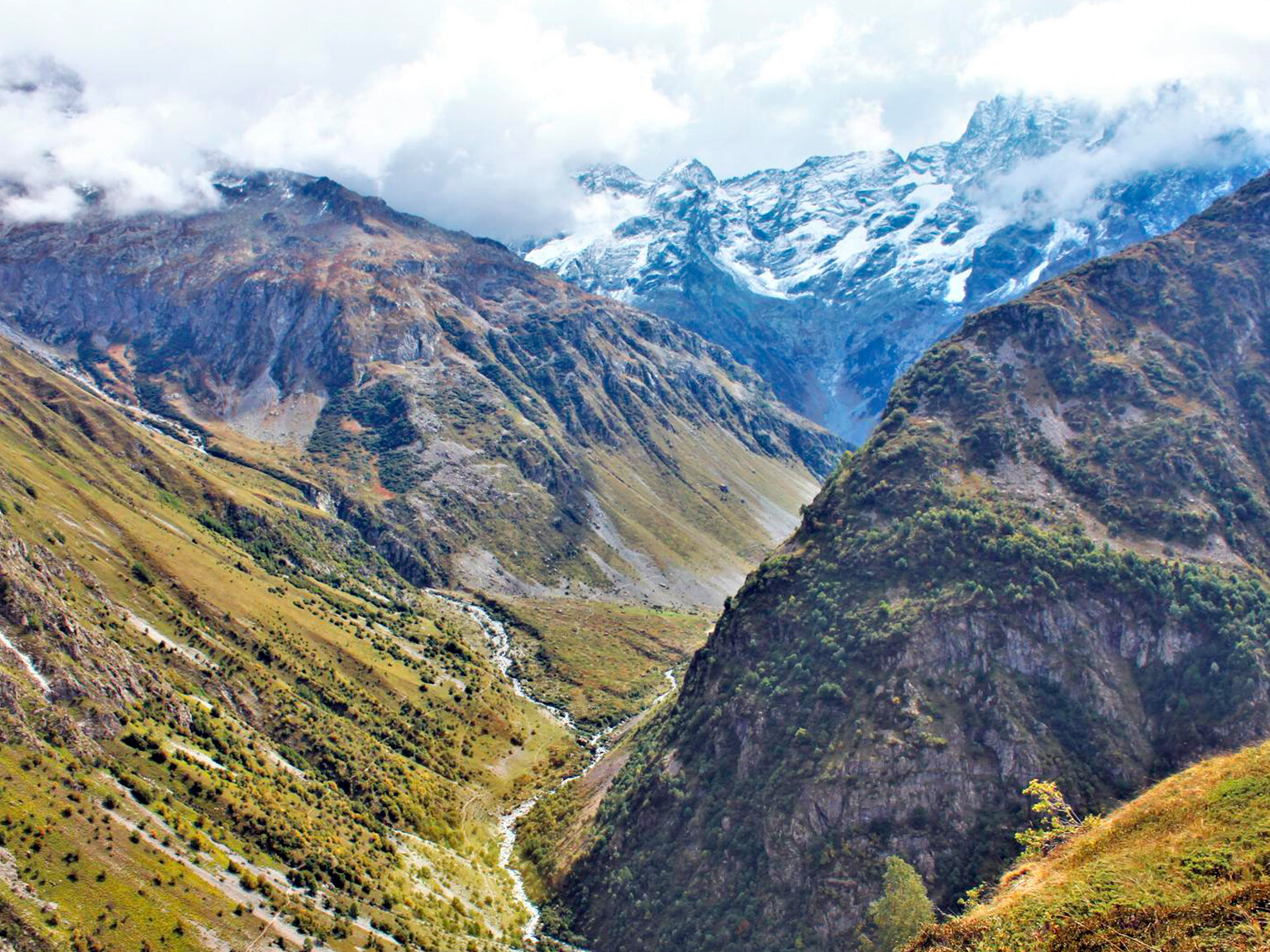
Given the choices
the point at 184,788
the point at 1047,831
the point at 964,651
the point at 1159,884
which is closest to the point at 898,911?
the point at 1047,831

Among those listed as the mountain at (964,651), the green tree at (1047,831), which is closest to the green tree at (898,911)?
the mountain at (964,651)

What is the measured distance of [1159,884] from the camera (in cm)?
5809

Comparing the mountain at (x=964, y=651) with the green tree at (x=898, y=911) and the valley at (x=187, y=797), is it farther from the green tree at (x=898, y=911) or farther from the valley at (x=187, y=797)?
the valley at (x=187, y=797)

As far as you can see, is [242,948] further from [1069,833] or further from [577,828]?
[1069,833]

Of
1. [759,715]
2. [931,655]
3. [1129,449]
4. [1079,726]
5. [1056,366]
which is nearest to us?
[1079,726]

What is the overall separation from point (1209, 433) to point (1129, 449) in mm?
16244

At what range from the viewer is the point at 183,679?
16938cm

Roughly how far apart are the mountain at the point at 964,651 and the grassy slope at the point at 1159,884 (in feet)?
165

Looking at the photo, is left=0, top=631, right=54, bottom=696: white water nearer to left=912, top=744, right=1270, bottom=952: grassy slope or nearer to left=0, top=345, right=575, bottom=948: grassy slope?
left=0, top=345, right=575, bottom=948: grassy slope

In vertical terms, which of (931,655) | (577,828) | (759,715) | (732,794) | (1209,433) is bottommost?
(577,828)

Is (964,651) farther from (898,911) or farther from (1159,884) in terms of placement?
(1159,884)

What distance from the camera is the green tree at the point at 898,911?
10206 cm

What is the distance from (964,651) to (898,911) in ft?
157

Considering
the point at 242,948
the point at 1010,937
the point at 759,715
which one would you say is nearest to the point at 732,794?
the point at 759,715
